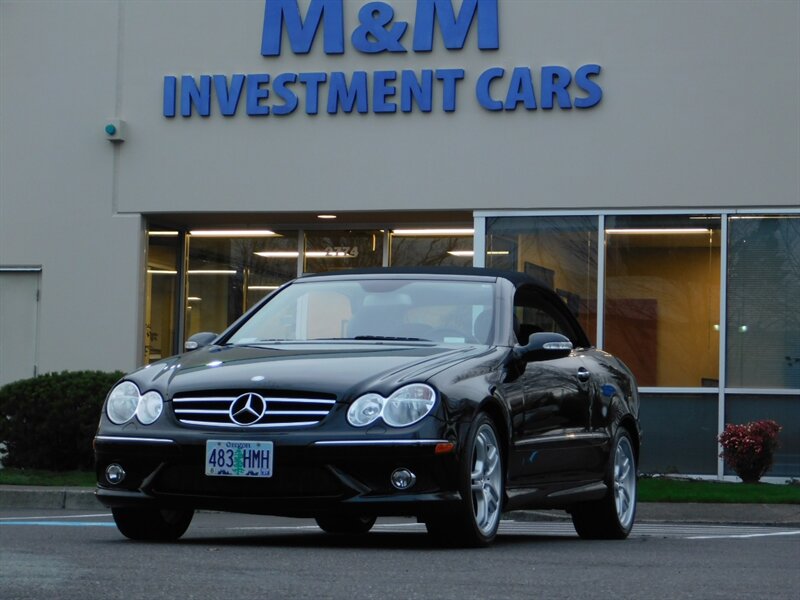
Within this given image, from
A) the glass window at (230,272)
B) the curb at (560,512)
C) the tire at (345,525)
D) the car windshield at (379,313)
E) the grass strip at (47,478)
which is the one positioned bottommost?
the curb at (560,512)

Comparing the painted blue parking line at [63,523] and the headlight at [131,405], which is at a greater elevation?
the headlight at [131,405]

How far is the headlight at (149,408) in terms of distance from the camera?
7910 mm

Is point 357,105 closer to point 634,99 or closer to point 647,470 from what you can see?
point 634,99

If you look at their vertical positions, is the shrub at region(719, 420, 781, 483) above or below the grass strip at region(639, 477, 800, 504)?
above

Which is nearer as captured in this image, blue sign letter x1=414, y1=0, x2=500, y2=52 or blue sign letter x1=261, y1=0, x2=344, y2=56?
blue sign letter x1=414, y1=0, x2=500, y2=52

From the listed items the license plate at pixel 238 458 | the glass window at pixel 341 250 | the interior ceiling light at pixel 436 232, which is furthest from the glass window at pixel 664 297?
the license plate at pixel 238 458

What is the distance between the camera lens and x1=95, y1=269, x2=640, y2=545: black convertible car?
7574 mm

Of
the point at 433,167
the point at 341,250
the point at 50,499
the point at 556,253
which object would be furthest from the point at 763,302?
the point at 50,499

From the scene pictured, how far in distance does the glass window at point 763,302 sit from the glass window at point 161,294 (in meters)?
7.65

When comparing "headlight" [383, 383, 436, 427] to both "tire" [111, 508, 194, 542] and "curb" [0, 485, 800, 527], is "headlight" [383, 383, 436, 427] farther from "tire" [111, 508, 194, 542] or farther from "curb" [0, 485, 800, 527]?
"curb" [0, 485, 800, 527]

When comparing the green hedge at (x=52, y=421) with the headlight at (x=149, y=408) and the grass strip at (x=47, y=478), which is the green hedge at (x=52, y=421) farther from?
the headlight at (x=149, y=408)

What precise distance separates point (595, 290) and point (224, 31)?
5800 millimetres

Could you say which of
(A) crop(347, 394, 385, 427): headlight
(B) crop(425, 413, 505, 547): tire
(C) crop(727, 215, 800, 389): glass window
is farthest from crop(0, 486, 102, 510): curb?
(C) crop(727, 215, 800, 389): glass window

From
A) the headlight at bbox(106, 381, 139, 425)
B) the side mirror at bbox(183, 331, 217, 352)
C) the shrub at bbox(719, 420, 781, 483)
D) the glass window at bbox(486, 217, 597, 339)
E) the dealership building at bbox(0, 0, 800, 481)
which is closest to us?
the headlight at bbox(106, 381, 139, 425)
